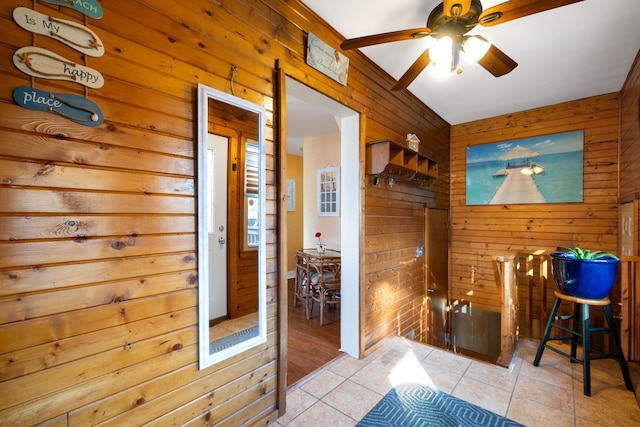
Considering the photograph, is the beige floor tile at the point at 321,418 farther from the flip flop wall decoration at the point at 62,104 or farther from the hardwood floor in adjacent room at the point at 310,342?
the flip flop wall decoration at the point at 62,104

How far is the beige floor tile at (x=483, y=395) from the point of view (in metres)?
2.00

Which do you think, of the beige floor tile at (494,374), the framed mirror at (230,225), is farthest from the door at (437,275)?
the framed mirror at (230,225)

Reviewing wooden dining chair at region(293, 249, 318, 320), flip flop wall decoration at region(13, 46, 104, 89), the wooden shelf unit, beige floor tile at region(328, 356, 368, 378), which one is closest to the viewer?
flip flop wall decoration at region(13, 46, 104, 89)

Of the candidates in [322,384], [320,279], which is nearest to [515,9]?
[322,384]

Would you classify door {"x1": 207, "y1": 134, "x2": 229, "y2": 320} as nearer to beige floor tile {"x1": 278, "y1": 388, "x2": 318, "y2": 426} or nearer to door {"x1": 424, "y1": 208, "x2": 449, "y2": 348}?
beige floor tile {"x1": 278, "y1": 388, "x2": 318, "y2": 426}

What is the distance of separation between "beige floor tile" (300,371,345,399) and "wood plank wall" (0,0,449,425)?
44 cm

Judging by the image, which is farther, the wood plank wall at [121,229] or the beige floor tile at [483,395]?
the beige floor tile at [483,395]

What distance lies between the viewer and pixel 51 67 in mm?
1038

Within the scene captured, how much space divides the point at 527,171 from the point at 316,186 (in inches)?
131

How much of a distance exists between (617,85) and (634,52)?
840 mm

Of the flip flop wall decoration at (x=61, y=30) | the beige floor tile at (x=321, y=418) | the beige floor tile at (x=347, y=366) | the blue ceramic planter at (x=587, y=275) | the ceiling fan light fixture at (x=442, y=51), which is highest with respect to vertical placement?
the ceiling fan light fixture at (x=442, y=51)

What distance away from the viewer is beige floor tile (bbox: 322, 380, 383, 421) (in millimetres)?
1938

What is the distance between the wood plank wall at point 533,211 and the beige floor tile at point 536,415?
2334 mm

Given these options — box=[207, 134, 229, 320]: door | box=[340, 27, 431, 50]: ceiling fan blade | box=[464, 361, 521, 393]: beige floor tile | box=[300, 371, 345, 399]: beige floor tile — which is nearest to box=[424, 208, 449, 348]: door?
box=[464, 361, 521, 393]: beige floor tile
